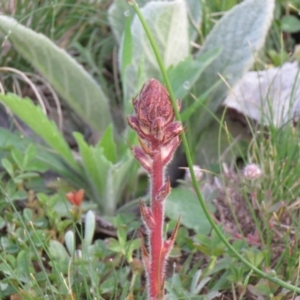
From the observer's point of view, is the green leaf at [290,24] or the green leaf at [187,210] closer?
the green leaf at [187,210]

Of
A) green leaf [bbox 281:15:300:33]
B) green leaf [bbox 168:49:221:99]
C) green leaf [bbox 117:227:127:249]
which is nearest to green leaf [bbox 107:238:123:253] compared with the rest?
green leaf [bbox 117:227:127:249]

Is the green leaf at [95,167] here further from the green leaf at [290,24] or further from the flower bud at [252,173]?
the green leaf at [290,24]

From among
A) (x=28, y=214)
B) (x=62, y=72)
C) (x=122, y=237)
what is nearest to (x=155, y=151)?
(x=122, y=237)

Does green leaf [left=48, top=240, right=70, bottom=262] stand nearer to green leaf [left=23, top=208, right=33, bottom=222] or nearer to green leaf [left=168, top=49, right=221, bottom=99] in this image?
green leaf [left=23, top=208, right=33, bottom=222]

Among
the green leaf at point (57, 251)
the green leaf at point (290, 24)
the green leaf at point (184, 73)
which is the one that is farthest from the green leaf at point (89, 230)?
the green leaf at point (290, 24)

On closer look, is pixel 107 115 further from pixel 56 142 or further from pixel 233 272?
pixel 233 272

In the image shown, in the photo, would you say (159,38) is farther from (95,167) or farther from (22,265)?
(22,265)

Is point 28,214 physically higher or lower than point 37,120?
lower
